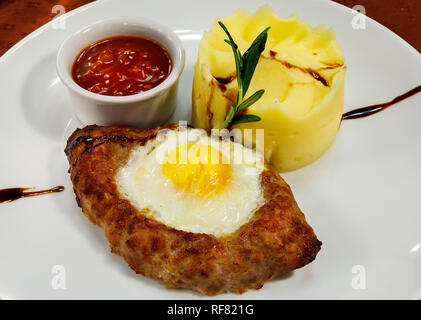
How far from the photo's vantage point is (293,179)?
14.1 ft

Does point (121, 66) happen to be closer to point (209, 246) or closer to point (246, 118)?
point (246, 118)

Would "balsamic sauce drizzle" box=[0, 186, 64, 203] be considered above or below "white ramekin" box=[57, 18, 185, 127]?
below

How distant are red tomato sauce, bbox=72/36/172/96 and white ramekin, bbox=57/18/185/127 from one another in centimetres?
7

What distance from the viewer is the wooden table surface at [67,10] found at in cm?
574

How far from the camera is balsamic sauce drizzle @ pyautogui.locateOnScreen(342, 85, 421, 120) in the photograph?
15.5 feet

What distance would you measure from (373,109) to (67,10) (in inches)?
165

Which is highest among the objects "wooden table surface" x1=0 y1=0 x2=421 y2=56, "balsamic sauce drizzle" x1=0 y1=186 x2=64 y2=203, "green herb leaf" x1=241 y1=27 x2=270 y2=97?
"green herb leaf" x1=241 y1=27 x2=270 y2=97

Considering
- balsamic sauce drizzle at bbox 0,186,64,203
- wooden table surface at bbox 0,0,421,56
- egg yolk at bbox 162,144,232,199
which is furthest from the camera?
wooden table surface at bbox 0,0,421,56

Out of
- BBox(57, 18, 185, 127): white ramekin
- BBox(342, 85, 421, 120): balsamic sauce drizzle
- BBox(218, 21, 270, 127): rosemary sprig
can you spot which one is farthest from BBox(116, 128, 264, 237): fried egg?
BBox(342, 85, 421, 120): balsamic sauce drizzle

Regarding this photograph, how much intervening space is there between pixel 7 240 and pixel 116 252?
2.95 feet

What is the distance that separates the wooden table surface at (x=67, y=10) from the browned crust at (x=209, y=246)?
322 centimetres

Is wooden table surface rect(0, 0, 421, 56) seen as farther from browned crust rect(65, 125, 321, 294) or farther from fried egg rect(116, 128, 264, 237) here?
browned crust rect(65, 125, 321, 294)

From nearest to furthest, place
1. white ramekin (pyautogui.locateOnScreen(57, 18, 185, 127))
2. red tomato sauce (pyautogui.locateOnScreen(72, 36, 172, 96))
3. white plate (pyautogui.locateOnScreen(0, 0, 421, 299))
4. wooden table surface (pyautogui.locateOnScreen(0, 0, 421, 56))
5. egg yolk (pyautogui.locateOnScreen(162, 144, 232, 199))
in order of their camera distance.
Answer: white plate (pyautogui.locateOnScreen(0, 0, 421, 299)) → egg yolk (pyautogui.locateOnScreen(162, 144, 232, 199)) → white ramekin (pyautogui.locateOnScreen(57, 18, 185, 127)) → red tomato sauce (pyautogui.locateOnScreen(72, 36, 172, 96)) → wooden table surface (pyautogui.locateOnScreen(0, 0, 421, 56))
